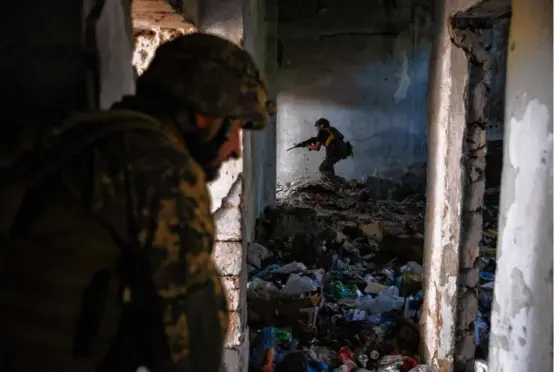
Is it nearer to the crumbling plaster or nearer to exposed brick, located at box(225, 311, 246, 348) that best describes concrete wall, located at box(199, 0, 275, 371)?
exposed brick, located at box(225, 311, 246, 348)

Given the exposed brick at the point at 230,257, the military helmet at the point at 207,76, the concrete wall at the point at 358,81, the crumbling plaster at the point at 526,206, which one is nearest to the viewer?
the military helmet at the point at 207,76

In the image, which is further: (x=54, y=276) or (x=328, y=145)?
(x=328, y=145)

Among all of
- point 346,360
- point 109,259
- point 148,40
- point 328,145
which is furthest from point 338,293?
point 328,145

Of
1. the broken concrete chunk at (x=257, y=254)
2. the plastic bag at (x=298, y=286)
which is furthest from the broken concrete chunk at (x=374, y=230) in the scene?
the plastic bag at (x=298, y=286)

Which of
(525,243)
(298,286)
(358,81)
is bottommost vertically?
(298,286)

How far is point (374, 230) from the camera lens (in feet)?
23.6

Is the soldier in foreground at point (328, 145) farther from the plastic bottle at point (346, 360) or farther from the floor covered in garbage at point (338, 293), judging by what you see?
the plastic bottle at point (346, 360)

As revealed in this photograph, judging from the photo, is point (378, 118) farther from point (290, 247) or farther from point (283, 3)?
point (290, 247)

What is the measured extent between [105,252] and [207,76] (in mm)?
422

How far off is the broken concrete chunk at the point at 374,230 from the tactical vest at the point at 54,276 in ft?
19.9

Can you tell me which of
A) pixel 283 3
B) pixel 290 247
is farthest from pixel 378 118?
pixel 290 247

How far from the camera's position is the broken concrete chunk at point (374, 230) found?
23.0 feet

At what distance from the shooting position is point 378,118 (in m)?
11.0

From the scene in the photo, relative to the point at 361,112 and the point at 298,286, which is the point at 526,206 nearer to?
the point at 298,286
